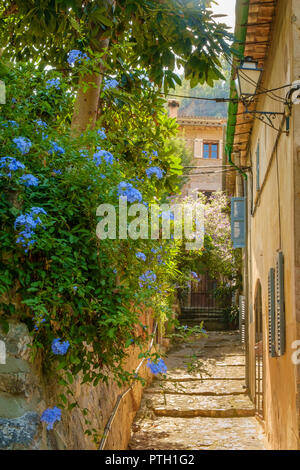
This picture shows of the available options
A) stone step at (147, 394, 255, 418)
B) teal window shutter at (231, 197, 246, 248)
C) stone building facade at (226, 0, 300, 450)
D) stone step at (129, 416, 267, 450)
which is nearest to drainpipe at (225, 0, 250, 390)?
stone building facade at (226, 0, 300, 450)

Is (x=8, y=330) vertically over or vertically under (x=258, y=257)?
under

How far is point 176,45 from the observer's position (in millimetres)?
5016

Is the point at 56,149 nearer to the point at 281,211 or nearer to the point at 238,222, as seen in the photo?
the point at 281,211

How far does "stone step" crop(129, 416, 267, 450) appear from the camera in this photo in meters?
8.23

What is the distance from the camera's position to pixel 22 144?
3.67 m

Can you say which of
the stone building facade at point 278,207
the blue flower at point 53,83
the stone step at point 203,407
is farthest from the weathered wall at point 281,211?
the blue flower at point 53,83

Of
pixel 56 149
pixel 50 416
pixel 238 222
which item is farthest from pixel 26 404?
pixel 238 222

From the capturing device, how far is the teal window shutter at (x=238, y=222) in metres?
13.0

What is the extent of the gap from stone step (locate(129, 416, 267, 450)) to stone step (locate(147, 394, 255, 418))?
15 cm

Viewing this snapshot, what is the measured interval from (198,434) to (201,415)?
4.10 feet

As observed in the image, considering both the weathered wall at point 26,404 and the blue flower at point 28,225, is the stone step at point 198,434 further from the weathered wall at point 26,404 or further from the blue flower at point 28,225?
the blue flower at point 28,225

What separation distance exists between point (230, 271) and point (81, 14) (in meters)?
15.2
